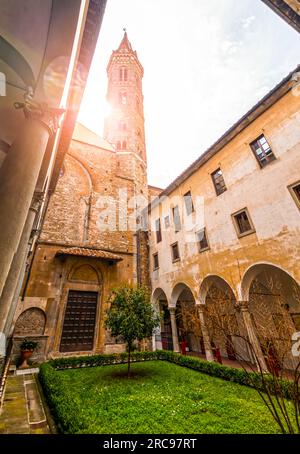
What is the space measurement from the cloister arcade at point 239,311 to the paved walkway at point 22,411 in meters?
4.43

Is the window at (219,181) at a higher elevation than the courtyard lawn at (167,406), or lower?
higher

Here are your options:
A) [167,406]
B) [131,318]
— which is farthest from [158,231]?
[167,406]

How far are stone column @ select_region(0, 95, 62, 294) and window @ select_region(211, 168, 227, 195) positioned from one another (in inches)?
385

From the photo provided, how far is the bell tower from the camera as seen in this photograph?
871 inches

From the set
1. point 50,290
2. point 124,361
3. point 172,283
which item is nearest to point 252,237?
point 172,283

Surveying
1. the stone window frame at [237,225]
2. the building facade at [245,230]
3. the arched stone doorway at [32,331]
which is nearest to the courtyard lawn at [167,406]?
the building facade at [245,230]

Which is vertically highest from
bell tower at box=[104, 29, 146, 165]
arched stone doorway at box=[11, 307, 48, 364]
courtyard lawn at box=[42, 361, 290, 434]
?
bell tower at box=[104, 29, 146, 165]

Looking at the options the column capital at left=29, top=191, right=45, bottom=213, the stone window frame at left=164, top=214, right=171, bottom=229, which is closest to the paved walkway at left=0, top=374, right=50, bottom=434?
the column capital at left=29, top=191, right=45, bottom=213

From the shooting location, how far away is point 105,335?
1265cm

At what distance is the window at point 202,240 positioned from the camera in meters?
11.6

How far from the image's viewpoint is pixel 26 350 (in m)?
9.58

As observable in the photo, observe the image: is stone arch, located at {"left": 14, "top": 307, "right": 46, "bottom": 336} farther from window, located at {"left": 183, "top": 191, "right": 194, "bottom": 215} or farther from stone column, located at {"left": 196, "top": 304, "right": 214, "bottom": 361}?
window, located at {"left": 183, "top": 191, "right": 194, "bottom": 215}

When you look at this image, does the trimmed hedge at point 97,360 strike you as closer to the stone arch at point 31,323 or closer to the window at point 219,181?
the stone arch at point 31,323
